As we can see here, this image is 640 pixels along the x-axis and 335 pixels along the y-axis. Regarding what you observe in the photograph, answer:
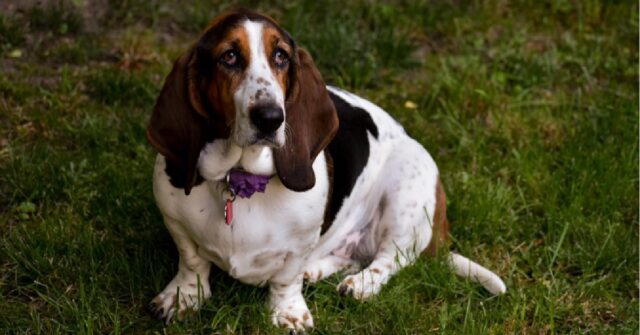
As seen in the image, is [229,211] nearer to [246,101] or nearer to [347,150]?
[246,101]

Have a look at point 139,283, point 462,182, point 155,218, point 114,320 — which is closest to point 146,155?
point 155,218

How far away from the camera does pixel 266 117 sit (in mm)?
3238

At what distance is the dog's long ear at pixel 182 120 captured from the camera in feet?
11.2

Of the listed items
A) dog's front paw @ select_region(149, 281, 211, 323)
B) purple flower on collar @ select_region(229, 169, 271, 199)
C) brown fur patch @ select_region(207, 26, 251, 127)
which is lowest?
dog's front paw @ select_region(149, 281, 211, 323)

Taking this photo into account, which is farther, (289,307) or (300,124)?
(289,307)

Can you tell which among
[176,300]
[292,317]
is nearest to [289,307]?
[292,317]

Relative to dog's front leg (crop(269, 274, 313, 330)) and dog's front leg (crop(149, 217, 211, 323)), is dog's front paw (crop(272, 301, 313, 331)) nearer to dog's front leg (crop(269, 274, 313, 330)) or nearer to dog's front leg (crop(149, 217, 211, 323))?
dog's front leg (crop(269, 274, 313, 330))

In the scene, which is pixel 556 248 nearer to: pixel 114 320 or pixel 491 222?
pixel 491 222

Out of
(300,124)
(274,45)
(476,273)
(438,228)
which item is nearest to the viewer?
(274,45)

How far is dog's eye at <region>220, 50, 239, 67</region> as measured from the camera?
3320 millimetres

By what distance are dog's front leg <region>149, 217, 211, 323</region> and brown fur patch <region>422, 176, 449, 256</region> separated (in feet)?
3.55

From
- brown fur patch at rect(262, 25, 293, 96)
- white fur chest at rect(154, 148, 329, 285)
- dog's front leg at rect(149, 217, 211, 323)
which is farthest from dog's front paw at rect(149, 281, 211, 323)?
brown fur patch at rect(262, 25, 293, 96)

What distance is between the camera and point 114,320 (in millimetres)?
3904

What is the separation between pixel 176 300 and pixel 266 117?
3.81 feet
